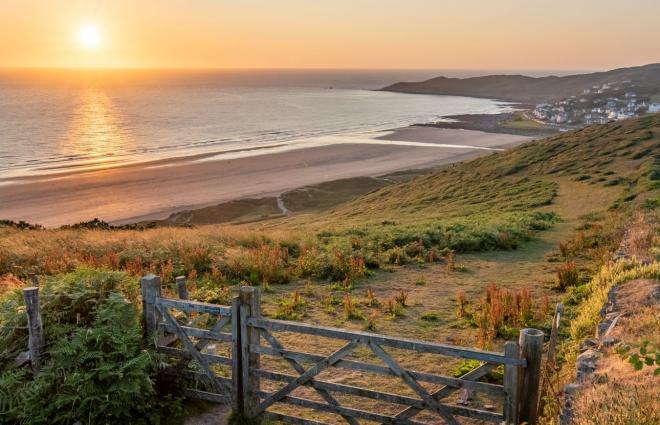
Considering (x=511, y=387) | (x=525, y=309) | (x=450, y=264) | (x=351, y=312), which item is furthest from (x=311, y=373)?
(x=450, y=264)

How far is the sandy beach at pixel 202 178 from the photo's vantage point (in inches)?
1699

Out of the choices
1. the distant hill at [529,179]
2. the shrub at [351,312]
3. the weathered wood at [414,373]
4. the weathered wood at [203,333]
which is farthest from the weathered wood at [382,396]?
the distant hill at [529,179]

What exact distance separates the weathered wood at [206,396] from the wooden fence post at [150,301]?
0.93 meters

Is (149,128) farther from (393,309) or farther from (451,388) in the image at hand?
(451,388)

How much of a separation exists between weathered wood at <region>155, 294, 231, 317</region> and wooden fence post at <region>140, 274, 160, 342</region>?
0.40 feet

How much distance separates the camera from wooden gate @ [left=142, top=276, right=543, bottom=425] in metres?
6.18

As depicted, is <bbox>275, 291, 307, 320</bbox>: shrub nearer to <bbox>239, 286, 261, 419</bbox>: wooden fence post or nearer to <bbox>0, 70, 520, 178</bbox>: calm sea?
<bbox>239, 286, 261, 419</bbox>: wooden fence post

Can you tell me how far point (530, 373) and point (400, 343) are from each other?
4.70ft

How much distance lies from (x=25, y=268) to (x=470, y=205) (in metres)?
24.8

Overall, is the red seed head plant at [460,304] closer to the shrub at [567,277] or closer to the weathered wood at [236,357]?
the shrub at [567,277]

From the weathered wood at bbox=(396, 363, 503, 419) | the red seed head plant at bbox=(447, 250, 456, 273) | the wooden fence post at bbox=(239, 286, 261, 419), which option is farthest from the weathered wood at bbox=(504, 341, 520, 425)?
the red seed head plant at bbox=(447, 250, 456, 273)

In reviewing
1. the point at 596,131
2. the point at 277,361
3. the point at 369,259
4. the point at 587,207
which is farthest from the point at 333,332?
the point at 596,131

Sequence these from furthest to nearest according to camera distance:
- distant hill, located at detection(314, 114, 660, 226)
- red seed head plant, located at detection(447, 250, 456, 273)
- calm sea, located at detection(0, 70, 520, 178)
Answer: calm sea, located at detection(0, 70, 520, 178) < distant hill, located at detection(314, 114, 660, 226) < red seed head plant, located at detection(447, 250, 456, 273)

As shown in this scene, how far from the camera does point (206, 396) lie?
Result: 7875mm
